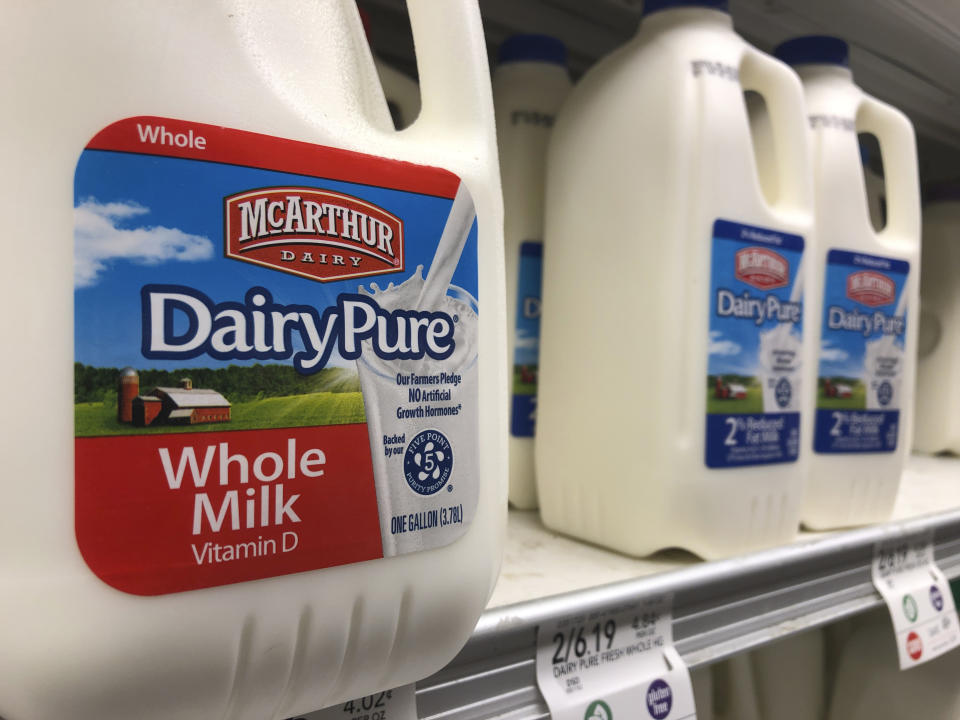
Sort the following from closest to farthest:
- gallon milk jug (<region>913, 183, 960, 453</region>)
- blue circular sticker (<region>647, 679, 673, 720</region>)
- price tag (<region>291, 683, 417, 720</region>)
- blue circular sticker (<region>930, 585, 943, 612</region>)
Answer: price tag (<region>291, 683, 417, 720</region>)
blue circular sticker (<region>647, 679, 673, 720</region>)
blue circular sticker (<region>930, 585, 943, 612</region>)
gallon milk jug (<region>913, 183, 960, 453</region>)

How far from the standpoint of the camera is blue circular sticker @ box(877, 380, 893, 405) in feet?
2.73

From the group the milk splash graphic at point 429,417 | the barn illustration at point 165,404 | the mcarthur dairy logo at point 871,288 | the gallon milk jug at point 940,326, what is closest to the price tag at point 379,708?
the milk splash graphic at point 429,417

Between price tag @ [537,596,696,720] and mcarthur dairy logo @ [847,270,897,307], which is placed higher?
mcarthur dairy logo @ [847,270,897,307]

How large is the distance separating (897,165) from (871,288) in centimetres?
19

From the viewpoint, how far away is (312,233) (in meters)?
0.39

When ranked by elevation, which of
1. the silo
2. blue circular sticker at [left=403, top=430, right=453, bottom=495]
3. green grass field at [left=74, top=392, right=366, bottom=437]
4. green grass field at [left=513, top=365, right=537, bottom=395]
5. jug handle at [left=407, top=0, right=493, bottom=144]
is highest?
jug handle at [left=407, top=0, right=493, bottom=144]

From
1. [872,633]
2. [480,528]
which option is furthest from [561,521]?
[872,633]

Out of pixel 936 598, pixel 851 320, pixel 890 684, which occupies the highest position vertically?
pixel 851 320

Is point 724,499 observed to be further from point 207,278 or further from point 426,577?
point 207,278

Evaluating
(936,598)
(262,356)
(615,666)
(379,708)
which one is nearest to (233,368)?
(262,356)

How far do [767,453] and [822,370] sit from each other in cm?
18

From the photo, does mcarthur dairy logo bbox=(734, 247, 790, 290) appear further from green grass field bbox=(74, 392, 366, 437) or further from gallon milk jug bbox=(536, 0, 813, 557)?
green grass field bbox=(74, 392, 366, 437)

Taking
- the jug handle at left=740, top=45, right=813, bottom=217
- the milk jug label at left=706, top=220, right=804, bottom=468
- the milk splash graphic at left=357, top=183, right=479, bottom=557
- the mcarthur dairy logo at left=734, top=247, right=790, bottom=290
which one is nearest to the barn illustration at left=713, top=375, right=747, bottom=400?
the milk jug label at left=706, top=220, right=804, bottom=468

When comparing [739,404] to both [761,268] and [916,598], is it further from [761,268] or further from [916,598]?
[916,598]
